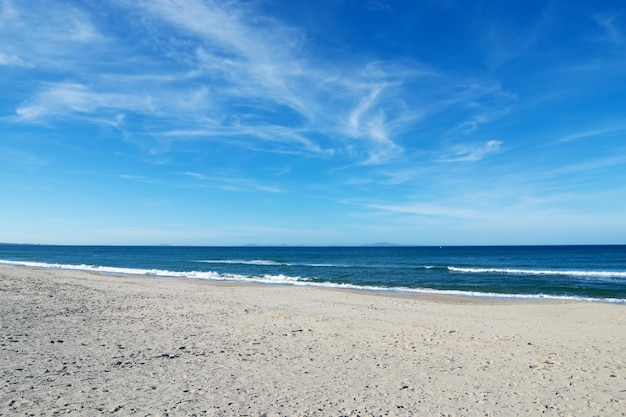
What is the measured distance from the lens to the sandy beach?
222 inches

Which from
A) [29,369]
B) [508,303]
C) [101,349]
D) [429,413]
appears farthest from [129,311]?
[508,303]

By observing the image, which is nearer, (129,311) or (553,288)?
(129,311)

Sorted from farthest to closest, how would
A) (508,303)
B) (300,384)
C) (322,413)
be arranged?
(508,303), (300,384), (322,413)

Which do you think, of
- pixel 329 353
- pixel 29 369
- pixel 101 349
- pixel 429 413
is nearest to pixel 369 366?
pixel 329 353

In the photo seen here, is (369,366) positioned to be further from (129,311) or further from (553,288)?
(553,288)

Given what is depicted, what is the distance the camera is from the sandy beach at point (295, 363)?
5.63m

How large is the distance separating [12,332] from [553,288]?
26987 mm

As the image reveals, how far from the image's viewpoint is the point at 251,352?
8211 millimetres

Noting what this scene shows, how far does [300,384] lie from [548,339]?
23.8ft

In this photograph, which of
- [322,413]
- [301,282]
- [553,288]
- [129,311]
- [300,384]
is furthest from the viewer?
[301,282]

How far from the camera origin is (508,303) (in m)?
19.1

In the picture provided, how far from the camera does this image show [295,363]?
7.59 meters

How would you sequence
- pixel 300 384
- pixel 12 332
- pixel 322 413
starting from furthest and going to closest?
pixel 12 332 → pixel 300 384 → pixel 322 413

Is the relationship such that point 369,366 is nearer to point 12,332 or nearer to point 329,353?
point 329,353
